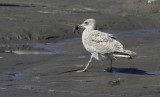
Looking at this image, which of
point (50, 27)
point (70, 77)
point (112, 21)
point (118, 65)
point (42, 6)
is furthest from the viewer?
point (42, 6)

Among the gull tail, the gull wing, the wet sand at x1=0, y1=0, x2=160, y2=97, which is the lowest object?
the wet sand at x1=0, y1=0, x2=160, y2=97

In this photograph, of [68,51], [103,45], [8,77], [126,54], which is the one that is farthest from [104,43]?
[68,51]

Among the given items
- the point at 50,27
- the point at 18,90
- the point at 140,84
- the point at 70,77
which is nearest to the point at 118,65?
the point at 70,77

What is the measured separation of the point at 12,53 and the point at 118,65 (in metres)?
2.76

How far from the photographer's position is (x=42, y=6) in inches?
740

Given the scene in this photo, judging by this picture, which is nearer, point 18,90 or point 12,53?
point 18,90

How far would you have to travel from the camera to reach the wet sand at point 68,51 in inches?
324

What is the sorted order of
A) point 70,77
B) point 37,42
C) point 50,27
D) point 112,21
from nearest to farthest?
point 70,77 → point 37,42 → point 50,27 → point 112,21

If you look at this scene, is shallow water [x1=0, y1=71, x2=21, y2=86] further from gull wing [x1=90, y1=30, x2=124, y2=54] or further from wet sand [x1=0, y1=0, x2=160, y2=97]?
gull wing [x1=90, y1=30, x2=124, y2=54]

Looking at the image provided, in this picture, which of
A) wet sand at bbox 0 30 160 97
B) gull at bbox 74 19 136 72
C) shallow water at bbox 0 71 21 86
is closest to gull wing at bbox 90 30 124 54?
gull at bbox 74 19 136 72

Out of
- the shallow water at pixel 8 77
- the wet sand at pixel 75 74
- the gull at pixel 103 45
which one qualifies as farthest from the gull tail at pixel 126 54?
the shallow water at pixel 8 77

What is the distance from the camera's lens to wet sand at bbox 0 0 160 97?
27.0 feet

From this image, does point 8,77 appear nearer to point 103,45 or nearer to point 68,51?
point 103,45

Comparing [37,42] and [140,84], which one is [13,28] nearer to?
[37,42]
